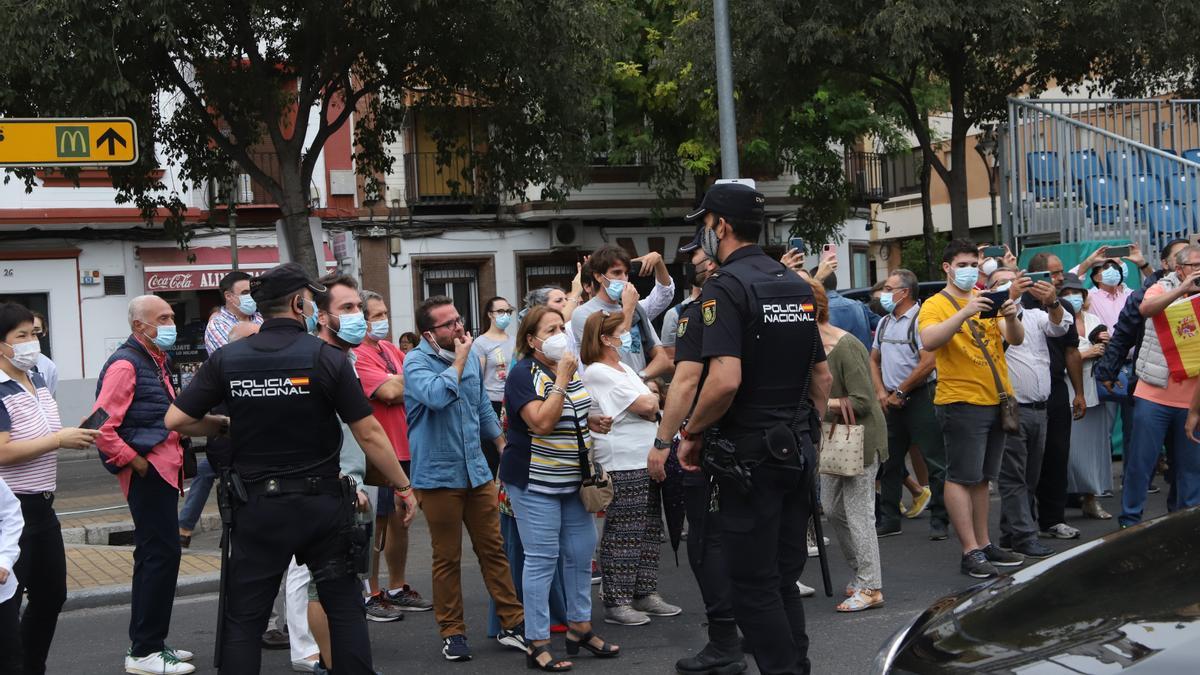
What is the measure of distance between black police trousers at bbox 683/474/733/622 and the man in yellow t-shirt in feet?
5.87

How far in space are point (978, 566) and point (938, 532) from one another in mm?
1594

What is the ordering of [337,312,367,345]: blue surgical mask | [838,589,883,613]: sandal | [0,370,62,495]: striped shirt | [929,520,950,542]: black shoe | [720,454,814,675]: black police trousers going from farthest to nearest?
[929,520,950,542]: black shoe → [838,589,883,613]: sandal → [337,312,367,345]: blue surgical mask → [0,370,62,495]: striped shirt → [720,454,814,675]: black police trousers

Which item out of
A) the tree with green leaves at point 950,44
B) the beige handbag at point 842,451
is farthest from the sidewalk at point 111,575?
the tree with green leaves at point 950,44

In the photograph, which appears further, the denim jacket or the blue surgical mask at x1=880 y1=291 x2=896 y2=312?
the blue surgical mask at x1=880 y1=291 x2=896 y2=312

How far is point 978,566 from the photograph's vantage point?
8.06 meters

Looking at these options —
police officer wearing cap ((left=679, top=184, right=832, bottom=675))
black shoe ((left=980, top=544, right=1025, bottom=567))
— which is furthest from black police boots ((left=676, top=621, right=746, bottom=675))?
black shoe ((left=980, top=544, right=1025, bottom=567))

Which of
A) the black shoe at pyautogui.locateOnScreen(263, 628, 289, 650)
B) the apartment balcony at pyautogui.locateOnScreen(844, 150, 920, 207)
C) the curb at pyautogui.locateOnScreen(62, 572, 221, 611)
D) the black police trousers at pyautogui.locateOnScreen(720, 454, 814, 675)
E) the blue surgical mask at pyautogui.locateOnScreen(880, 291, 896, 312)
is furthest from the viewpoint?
the apartment balcony at pyautogui.locateOnScreen(844, 150, 920, 207)

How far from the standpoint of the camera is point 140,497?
6.68 meters

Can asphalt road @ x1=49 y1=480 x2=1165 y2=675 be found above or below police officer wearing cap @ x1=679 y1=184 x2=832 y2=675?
below

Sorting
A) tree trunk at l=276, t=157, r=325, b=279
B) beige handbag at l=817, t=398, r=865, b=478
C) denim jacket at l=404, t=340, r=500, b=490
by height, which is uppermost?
tree trunk at l=276, t=157, r=325, b=279

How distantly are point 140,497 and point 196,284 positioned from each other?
70.2 ft

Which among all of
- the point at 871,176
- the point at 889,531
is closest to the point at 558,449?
the point at 889,531

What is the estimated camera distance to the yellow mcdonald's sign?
968cm

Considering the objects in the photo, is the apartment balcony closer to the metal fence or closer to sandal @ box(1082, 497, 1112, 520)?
the metal fence
